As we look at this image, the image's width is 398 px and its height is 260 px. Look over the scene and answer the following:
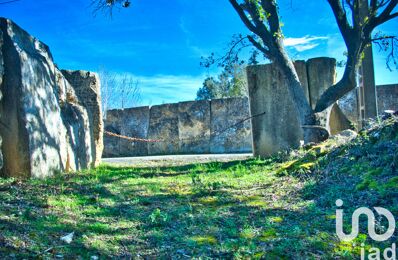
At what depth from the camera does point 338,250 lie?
2.94 metres

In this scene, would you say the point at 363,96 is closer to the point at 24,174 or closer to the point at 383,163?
the point at 383,163

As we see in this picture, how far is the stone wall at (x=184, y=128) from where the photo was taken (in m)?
14.5

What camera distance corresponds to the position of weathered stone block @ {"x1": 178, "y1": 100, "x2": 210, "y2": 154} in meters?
14.8

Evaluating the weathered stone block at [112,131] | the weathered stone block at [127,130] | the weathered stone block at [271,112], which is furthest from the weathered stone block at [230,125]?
the weathered stone block at [271,112]

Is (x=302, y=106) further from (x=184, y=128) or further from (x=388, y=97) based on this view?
(x=184, y=128)

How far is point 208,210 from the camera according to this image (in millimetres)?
4277

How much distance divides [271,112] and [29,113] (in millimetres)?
6088

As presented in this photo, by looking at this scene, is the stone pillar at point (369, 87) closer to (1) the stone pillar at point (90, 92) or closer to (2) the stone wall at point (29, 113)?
(2) the stone wall at point (29, 113)

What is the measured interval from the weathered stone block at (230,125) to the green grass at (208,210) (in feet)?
25.7

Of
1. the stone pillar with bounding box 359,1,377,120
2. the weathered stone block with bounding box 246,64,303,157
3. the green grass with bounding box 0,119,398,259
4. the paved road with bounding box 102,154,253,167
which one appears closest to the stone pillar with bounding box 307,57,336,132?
the weathered stone block with bounding box 246,64,303,157

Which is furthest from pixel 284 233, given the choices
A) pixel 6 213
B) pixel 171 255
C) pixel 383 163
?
pixel 6 213

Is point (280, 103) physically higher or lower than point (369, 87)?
lower

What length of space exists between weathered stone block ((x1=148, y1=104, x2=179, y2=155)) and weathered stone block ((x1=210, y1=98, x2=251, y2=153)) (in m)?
1.48

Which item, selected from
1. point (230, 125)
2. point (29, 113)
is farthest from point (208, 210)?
point (230, 125)
